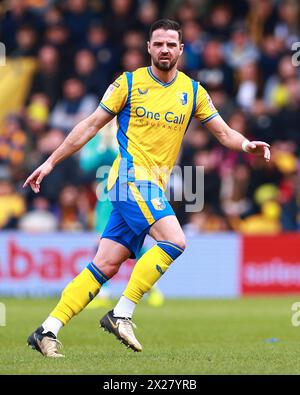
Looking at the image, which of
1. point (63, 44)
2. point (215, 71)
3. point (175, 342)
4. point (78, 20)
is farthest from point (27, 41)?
point (175, 342)

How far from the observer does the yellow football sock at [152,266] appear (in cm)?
752

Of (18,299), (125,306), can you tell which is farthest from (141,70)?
(18,299)

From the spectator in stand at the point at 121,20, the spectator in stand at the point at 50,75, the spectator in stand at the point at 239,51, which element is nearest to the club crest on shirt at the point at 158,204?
the spectator in stand at the point at 239,51

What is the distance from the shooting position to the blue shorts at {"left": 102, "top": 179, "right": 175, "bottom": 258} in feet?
24.8

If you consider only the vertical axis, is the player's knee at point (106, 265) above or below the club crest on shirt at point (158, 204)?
below

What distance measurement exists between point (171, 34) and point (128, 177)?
1.12 m

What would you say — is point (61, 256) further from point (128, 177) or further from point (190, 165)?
point (128, 177)

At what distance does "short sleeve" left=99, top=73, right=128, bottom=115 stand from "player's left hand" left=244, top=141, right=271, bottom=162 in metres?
1.01

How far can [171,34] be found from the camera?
7559mm

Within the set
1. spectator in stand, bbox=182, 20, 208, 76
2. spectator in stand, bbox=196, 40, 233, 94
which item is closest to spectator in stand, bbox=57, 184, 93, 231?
spectator in stand, bbox=196, 40, 233, 94

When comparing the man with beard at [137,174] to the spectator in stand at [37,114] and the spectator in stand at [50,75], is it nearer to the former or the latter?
the spectator in stand at [37,114]

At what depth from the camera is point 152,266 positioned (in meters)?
7.54

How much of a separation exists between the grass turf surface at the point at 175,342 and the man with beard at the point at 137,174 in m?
0.37

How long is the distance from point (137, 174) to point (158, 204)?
296 mm
